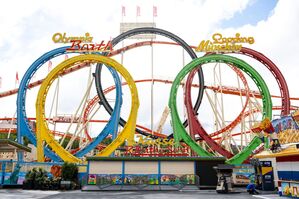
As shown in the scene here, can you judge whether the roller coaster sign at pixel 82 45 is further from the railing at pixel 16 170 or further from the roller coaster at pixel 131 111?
the railing at pixel 16 170

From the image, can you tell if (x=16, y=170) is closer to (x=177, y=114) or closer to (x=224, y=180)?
(x=177, y=114)

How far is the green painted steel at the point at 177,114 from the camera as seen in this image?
25328 millimetres

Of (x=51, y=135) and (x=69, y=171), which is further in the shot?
(x=51, y=135)

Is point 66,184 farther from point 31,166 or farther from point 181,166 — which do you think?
point 181,166

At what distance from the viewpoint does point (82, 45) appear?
2819 centimetres

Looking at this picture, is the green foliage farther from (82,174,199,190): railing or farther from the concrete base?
the concrete base

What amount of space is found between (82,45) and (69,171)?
12609 mm

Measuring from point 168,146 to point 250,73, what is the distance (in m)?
11.2

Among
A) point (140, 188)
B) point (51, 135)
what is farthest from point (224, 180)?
point (51, 135)

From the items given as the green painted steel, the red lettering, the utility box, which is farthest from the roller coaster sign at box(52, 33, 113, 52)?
the utility box

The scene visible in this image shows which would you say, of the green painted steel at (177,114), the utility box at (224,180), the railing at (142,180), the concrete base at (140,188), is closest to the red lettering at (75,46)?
the green painted steel at (177,114)

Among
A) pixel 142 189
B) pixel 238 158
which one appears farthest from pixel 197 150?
pixel 142 189

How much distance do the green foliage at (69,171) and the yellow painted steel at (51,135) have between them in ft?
11.1

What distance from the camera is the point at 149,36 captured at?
3594cm
